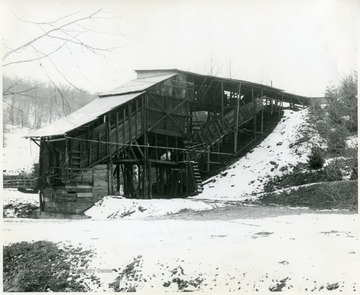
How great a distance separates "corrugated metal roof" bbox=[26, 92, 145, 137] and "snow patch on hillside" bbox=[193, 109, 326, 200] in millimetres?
A: 7949

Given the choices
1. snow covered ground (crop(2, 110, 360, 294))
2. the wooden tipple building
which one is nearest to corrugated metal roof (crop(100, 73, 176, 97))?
the wooden tipple building

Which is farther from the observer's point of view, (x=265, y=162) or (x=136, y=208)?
(x=265, y=162)

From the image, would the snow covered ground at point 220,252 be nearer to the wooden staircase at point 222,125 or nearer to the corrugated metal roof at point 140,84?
the corrugated metal roof at point 140,84

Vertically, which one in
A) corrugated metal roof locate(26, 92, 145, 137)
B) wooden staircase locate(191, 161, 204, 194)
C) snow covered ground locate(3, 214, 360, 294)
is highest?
corrugated metal roof locate(26, 92, 145, 137)

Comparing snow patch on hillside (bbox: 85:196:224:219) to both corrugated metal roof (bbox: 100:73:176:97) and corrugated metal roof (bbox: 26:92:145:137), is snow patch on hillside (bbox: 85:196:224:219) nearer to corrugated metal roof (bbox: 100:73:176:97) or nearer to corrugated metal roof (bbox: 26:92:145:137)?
corrugated metal roof (bbox: 26:92:145:137)

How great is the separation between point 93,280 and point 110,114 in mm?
14463

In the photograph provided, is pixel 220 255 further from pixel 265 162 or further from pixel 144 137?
pixel 265 162

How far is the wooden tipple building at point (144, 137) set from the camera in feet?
71.4

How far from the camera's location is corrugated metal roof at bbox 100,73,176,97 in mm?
25031

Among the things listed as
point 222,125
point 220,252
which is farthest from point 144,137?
point 220,252

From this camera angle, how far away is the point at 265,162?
2912cm

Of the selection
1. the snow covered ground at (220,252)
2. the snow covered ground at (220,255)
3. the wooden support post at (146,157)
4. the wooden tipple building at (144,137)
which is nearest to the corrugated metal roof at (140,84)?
the wooden tipple building at (144,137)

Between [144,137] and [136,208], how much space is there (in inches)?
255

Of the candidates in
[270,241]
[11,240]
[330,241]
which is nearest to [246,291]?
[270,241]
